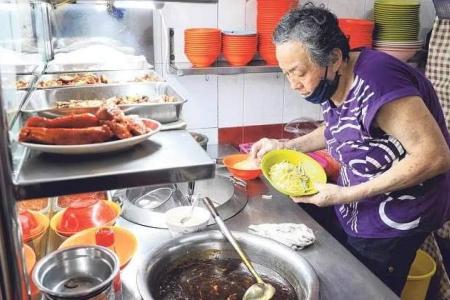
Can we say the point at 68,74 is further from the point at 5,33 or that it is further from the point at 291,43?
the point at 291,43

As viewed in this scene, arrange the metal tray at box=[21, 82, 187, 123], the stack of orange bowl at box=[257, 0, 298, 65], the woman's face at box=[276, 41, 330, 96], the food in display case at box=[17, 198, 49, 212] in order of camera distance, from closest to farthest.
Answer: the metal tray at box=[21, 82, 187, 123], the food in display case at box=[17, 198, 49, 212], the woman's face at box=[276, 41, 330, 96], the stack of orange bowl at box=[257, 0, 298, 65]

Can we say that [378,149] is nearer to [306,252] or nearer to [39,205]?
[306,252]

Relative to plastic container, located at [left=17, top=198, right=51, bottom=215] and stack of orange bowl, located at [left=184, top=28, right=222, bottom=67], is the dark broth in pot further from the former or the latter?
stack of orange bowl, located at [left=184, top=28, right=222, bottom=67]

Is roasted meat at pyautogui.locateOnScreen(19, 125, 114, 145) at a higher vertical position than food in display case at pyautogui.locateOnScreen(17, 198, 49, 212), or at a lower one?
higher

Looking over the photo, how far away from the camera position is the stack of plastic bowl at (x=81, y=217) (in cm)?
138

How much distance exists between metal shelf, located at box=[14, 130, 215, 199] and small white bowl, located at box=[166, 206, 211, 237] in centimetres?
69

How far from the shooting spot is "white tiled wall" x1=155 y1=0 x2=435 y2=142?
2.44m

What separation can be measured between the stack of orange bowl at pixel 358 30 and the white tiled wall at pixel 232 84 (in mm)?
269

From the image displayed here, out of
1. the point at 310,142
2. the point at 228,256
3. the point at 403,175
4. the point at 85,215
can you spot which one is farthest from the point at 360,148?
the point at 85,215

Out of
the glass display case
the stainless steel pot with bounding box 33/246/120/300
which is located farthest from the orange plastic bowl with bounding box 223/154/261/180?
the stainless steel pot with bounding box 33/246/120/300

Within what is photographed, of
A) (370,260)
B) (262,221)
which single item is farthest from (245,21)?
(370,260)

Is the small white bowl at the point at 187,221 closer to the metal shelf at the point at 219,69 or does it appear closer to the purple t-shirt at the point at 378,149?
the purple t-shirt at the point at 378,149

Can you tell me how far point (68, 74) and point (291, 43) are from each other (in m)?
0.99

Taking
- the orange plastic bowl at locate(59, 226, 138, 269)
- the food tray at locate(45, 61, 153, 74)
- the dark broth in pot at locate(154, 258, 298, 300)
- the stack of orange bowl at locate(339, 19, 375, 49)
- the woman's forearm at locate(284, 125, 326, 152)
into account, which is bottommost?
the dark broth in pot at locate(154, 258, 298, 300)
